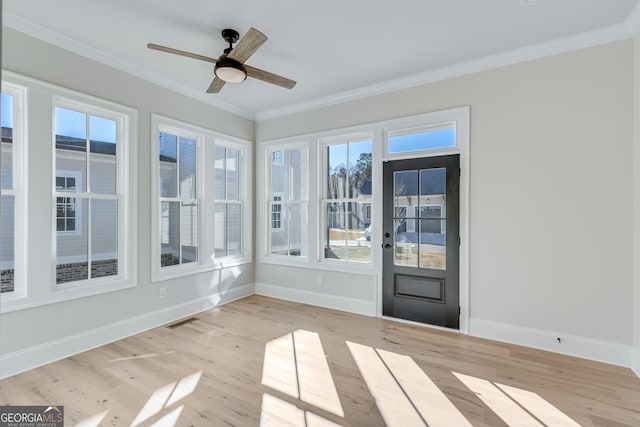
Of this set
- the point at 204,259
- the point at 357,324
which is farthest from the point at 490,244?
the point at 204,259

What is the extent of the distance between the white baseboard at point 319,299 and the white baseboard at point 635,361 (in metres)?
2.42

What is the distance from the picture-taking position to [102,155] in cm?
363

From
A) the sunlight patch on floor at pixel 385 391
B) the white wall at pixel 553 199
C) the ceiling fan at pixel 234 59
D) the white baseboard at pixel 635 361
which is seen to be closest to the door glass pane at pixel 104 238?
the ceiling fan at pixel 234 59

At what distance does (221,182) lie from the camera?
4945 mm

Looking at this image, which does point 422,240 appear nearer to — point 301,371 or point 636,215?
point 636,215

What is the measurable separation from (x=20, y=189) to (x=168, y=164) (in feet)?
4.81

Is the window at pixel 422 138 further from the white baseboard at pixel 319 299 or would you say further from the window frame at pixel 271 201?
the white baseboard at pixel 319 299

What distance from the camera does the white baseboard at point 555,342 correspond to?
3117 mm

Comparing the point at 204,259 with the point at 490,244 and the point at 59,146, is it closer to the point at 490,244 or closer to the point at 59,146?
the point at 59,146

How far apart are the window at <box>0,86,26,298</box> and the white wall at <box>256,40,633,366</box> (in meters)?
4.03

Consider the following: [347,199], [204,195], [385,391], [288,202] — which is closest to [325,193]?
[347,199]

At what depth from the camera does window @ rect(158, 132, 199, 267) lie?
4.18 m

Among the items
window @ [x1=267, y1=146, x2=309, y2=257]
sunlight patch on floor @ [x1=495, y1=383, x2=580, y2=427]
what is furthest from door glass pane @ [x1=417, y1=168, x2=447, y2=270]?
window @ [x1=267, y1=146, x2=309, y2=257]

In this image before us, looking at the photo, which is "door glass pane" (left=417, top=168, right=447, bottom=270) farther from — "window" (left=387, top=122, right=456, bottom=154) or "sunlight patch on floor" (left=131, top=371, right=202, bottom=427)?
"sunlight patch on floor" (left=131, top=371, right=202, bottom=427)
